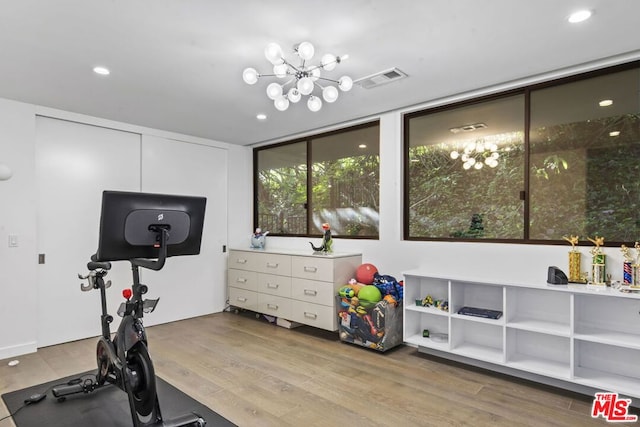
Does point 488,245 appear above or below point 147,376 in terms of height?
above

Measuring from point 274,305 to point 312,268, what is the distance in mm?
798

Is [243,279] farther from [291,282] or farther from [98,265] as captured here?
[98,265]

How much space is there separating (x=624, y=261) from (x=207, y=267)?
443 cm

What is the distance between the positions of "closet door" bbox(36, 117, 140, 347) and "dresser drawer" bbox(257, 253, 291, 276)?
154cm

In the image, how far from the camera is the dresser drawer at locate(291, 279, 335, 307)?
386 cm

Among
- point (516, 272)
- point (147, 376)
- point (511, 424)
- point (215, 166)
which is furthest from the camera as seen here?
point (215, 166)

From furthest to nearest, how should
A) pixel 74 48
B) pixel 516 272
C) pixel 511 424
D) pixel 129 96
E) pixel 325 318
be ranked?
pixel 325 318
pixel 129 96
pixel 516 272
pixel 74 48
pixel 511 424

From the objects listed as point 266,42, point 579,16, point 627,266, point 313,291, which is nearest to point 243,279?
point 313,291

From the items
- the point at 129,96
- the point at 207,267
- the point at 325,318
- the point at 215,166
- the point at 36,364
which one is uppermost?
the point at 129,96

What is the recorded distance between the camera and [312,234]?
4.82 metres

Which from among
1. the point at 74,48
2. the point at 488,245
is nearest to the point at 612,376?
the point at 488,245

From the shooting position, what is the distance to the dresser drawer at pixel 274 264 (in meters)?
4.31

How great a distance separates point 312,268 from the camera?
158 inches

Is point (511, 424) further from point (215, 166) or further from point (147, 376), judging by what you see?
point (215, 166)
